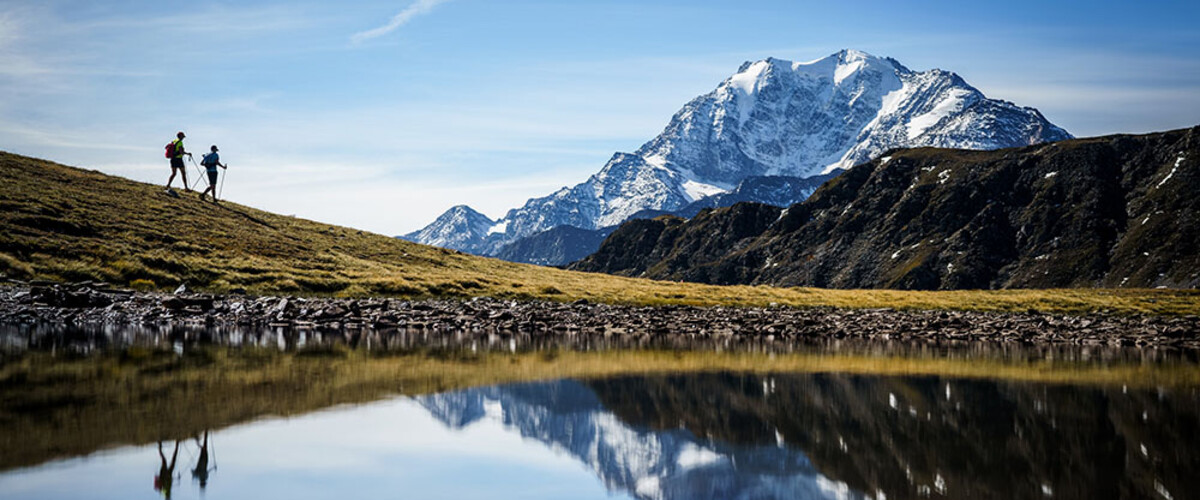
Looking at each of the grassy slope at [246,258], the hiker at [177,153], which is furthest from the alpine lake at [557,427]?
the hiker at [177,153]

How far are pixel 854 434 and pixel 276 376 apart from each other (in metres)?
15.2

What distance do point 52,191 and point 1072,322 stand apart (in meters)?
74.3

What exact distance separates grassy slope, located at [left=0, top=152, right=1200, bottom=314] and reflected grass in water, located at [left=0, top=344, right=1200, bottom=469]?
26.1 m

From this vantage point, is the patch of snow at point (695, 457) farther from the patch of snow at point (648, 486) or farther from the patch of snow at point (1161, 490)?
the patch of snow at point (1161, 490)

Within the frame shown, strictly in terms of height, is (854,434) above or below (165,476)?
below

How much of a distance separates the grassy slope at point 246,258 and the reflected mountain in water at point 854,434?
37.7 meters

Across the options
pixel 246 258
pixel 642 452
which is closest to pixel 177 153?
pixel 246 258

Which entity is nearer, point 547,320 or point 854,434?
point 854,434

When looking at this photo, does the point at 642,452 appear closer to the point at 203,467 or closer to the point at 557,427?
the point at 557,427

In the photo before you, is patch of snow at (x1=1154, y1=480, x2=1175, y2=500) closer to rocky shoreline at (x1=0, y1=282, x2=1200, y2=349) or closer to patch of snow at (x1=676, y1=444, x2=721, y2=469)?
patch of snow at (x1=676, y1=444, x2=721, y2=469)

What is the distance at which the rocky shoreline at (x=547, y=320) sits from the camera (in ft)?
138

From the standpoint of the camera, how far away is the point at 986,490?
43.4 feet

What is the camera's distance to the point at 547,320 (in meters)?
50.1

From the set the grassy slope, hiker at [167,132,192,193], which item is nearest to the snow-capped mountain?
the grassy slope
